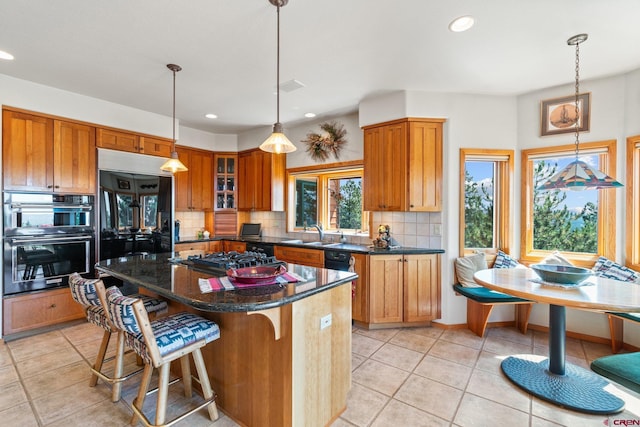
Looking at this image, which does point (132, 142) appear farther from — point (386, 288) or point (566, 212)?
point (566, 212)

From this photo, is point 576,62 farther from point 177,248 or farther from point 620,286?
point 177,248

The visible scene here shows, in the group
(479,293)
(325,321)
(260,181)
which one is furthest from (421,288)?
(260,181)

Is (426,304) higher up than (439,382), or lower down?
higher up

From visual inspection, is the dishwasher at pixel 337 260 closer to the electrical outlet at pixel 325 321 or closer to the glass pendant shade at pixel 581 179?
the electrical outlet at pixel 325 321

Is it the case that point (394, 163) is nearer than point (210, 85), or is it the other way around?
point (210, 85)

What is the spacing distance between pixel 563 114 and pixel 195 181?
500 cm

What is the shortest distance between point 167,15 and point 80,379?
2831mm

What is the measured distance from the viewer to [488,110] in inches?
133

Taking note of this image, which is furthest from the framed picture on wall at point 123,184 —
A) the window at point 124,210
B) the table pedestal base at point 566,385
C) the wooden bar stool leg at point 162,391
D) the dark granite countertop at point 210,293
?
the table pedestal base at point 566,385

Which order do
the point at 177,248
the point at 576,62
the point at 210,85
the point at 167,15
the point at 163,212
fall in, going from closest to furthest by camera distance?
the point at 167,15 < the point at 576,62 < the point at 210,85 < the point at 163,212 < the point at 177,248

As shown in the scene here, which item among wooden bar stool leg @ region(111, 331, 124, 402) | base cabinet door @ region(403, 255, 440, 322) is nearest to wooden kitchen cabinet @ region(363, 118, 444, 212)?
base cabinet door @ region(403, 255, 440, 322)

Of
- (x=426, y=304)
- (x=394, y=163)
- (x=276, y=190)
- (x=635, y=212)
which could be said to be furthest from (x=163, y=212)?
(x=635, y=212)

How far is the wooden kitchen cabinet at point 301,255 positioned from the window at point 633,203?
10.3ft

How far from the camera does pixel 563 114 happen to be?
10.3 feet
